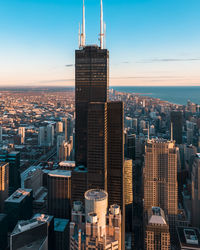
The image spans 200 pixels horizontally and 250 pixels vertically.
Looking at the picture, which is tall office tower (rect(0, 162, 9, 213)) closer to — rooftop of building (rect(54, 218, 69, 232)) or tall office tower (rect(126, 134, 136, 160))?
rooftop of building (rect(54, 218, 69, 232))

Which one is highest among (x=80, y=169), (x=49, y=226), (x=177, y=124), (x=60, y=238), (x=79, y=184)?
(x=177, y=124)

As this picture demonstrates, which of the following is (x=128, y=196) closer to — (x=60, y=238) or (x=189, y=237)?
(x=189, y=237)

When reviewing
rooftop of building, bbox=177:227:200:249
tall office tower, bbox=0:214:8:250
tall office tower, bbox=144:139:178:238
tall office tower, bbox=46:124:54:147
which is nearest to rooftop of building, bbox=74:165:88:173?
tall office tower, bbox=144:139:178:238

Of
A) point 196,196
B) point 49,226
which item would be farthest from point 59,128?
point 49,226

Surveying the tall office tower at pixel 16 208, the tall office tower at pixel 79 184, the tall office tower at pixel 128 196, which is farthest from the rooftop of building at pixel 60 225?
the tall office tower at pixel 128 196

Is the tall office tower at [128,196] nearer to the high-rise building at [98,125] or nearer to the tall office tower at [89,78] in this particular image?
the high-rise building at [98,125]

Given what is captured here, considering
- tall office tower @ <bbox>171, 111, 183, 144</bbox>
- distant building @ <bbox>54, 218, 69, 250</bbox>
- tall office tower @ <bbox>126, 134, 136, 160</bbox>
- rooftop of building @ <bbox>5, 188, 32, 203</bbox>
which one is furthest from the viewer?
tall office tower @ <bbox>171, 111, 183, 144</bbox>
